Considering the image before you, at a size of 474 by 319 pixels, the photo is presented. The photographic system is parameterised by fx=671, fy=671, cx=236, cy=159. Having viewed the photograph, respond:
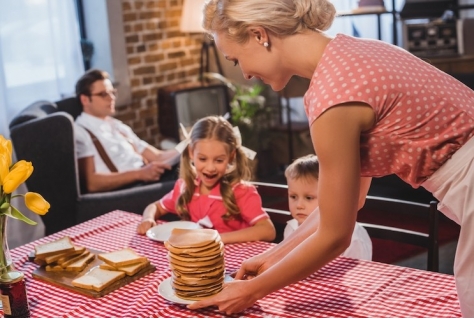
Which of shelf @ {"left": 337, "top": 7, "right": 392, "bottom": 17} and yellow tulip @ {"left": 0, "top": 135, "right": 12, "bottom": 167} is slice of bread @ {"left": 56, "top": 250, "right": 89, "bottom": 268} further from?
shelf @ {"left": 337, "top": 7, "right": 392, "bottom": 17}

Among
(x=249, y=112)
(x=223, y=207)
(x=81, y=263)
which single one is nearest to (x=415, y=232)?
(x=223, y=207)

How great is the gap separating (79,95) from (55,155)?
78cm

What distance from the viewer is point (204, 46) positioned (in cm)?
589

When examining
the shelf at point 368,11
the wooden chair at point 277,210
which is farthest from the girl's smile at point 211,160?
the shelf at point 368,11

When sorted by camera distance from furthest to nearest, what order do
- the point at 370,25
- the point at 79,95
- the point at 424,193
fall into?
the point at 370,25, the point at 424,193, the point at 79,95

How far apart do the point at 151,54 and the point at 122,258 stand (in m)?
3.72

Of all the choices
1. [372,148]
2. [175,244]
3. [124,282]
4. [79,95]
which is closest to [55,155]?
[79,95]

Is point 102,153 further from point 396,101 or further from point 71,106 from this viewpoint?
point 396,101

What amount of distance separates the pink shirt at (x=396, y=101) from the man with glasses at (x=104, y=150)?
8.37 ft

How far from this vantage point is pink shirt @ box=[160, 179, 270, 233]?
8.10 ft

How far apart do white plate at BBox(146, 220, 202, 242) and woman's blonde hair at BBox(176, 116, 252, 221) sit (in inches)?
7.5

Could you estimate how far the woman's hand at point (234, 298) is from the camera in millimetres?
1576

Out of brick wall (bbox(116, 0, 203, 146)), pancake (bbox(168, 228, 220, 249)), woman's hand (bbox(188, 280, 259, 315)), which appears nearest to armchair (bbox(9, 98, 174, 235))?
brick wall (bbox(116, 0, 203, 146))

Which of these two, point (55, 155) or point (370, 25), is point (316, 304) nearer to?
point (55, 155)
